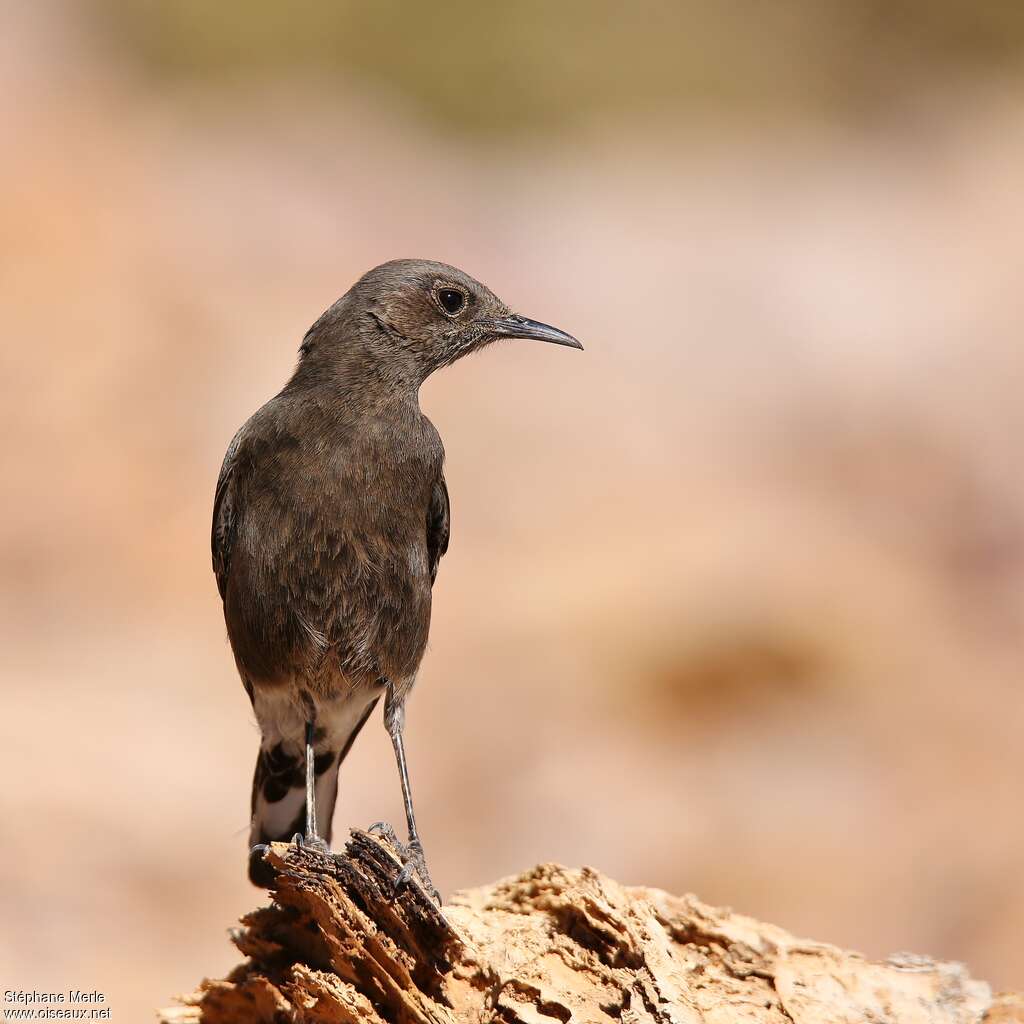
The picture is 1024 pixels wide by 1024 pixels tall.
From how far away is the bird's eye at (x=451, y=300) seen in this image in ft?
26.3

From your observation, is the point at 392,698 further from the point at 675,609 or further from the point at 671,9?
the point at 671,9

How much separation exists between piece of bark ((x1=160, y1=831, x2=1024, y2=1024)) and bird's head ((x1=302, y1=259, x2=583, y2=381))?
284 cm

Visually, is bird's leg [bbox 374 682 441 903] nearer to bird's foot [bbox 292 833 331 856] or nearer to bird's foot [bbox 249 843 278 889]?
bird's foot [bbox 292 833 331 856]

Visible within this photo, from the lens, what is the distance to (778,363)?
20781 millimetres

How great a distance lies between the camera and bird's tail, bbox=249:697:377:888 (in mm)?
7918

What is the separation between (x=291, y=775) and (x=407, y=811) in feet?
3.53

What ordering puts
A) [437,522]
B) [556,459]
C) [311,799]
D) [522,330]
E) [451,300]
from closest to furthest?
[311,799], [437,522], [451,300], [522,330], [556,459]

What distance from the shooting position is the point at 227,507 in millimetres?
7680

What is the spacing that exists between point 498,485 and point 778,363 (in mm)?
5477

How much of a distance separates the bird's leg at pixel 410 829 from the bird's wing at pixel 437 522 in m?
0.71

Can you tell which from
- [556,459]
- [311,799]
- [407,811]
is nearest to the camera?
[407,811]

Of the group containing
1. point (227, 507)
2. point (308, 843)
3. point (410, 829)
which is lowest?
point (308, 843)

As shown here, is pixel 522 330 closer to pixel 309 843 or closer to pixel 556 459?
pixel 309 843

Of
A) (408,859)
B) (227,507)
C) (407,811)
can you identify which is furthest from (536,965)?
(227,507)
